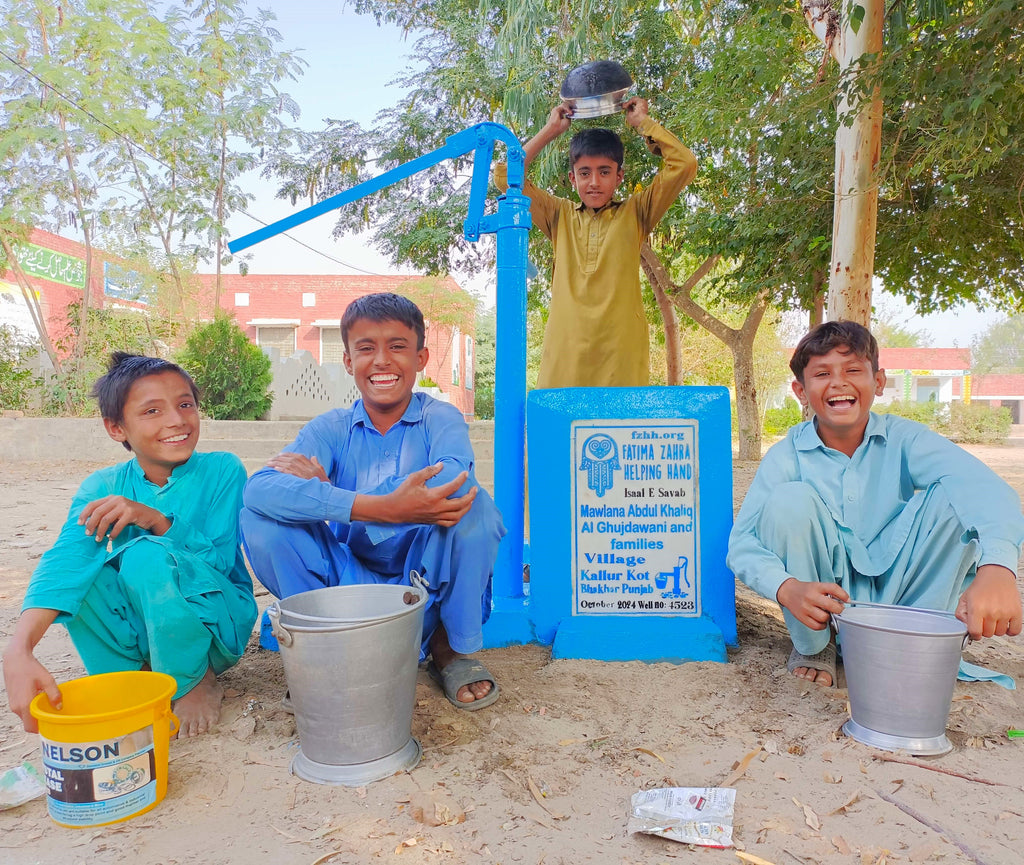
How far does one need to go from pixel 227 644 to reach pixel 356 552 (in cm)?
43

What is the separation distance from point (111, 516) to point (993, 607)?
215cm

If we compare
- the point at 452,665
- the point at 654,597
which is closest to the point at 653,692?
the point at 654,597

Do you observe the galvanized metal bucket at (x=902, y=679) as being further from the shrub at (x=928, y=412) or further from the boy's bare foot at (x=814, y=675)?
the shrub at (x=928, y=412)

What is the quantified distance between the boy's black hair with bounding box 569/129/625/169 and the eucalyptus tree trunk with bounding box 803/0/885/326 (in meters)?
2.73

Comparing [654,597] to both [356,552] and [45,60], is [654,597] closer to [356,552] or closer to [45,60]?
[356,552]

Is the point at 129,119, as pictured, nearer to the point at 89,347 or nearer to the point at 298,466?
the point at 89,347

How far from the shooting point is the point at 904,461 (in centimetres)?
217

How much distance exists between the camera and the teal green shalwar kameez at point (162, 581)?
179 cm

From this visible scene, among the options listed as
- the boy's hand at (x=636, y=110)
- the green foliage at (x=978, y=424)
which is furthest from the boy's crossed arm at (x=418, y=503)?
the green foliage at (x=978, y=424)

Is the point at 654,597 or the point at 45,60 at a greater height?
the point at 45,60

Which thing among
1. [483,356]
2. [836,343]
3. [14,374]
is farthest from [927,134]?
[483,356]

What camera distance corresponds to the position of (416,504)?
1.87 metres

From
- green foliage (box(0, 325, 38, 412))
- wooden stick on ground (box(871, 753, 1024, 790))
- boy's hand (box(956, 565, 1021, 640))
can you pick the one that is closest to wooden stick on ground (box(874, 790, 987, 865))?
wooden stick on ground (box(871, 753, 1024, 790))

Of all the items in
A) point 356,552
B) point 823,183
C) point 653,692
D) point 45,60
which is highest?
point 45,60
